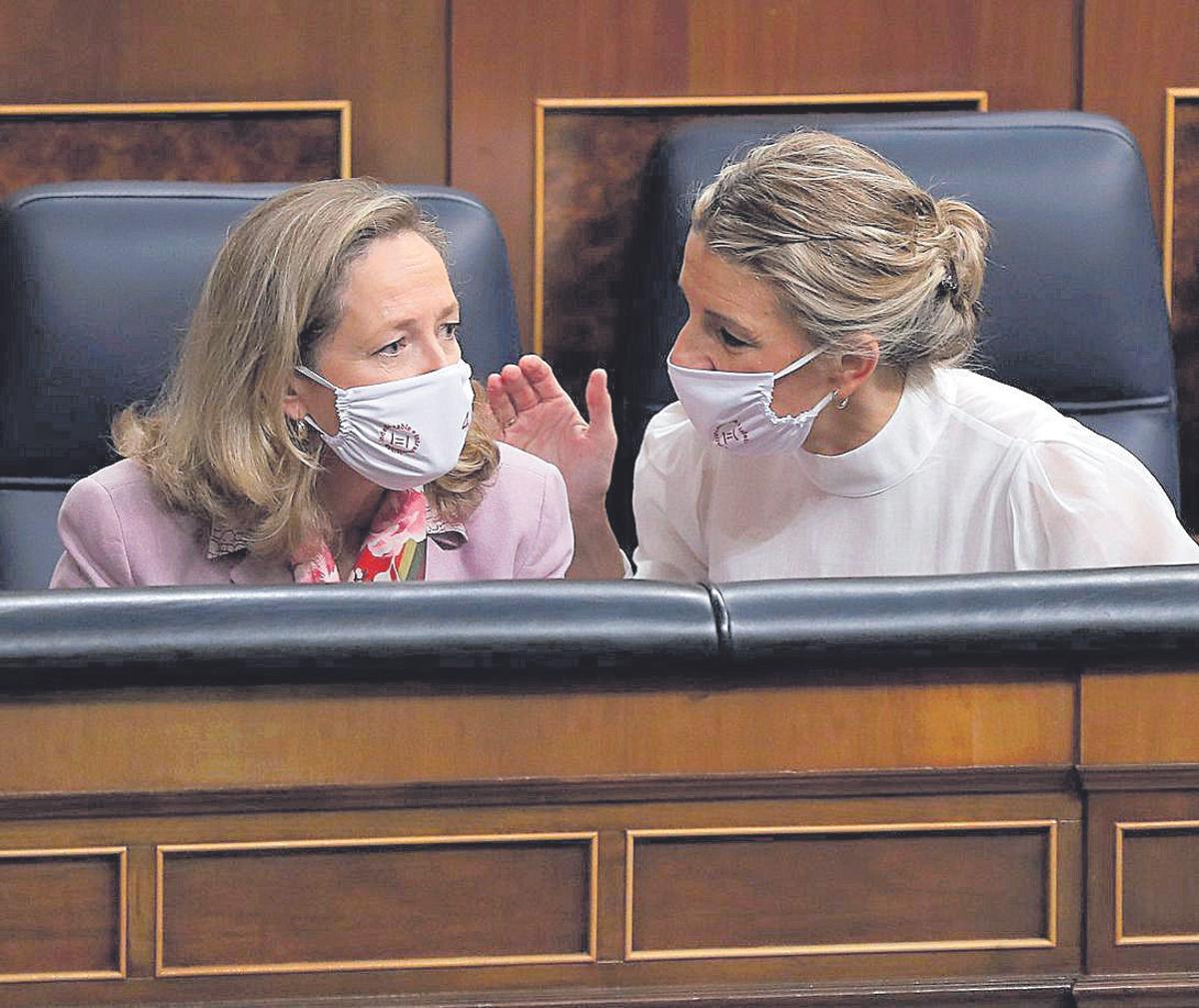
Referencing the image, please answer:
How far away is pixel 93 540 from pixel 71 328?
0.46m

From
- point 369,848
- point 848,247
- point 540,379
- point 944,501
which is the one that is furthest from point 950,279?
point 369,848

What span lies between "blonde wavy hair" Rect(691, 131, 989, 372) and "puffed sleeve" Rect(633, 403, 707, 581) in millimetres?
289

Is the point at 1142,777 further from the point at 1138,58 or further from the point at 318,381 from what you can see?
the point at 1138,58

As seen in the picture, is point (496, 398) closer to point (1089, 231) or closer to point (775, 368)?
point (775, 368)

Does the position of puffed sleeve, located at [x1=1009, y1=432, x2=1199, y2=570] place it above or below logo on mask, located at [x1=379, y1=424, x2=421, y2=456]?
below

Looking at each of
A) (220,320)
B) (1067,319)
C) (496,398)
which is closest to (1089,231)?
(1067,319)

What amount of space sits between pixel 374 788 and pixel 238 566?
601mm

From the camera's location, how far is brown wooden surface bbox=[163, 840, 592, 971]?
3.83ft

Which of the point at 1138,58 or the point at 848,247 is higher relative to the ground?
the point at 1138,58

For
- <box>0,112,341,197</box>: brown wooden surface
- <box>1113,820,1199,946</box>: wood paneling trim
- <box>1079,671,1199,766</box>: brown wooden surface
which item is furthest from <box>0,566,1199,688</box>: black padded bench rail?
<box>0,112,341,197</box>: brown wooden surface

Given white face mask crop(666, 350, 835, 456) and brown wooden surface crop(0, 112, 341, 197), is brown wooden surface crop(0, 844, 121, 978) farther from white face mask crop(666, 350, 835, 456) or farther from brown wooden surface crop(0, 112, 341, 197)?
brown wooden surface crop(0, 112, 341, 197)

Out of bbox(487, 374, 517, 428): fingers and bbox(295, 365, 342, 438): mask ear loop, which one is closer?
bbox(295, 365, 342, 438): mask ear loop

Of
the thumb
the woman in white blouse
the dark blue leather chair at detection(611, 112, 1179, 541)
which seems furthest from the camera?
the dark blue leather chair at detection(611, 112, 1179, 541)

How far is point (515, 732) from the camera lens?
118 centimetres
